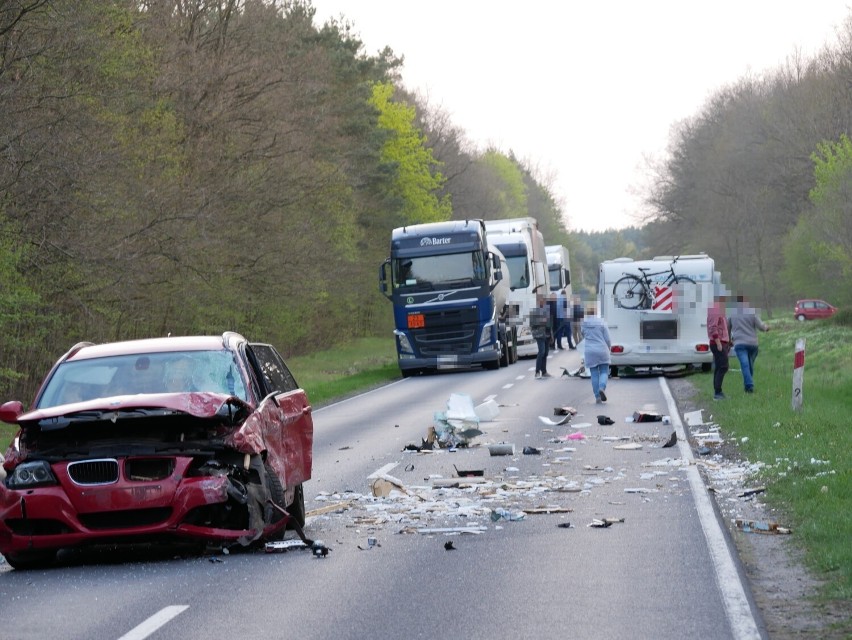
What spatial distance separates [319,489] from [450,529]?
10.4ft

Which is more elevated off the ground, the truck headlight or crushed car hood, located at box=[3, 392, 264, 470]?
crushed car hood, located at box=[3, 392, 264, 470]

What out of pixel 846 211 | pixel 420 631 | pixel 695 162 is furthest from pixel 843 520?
pixel 695 162

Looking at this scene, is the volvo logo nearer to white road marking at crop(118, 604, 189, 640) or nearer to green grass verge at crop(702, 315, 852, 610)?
green grass verge at crop(702, 315, 852, 610)

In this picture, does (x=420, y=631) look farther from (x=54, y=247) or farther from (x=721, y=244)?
(x=721, y=244)

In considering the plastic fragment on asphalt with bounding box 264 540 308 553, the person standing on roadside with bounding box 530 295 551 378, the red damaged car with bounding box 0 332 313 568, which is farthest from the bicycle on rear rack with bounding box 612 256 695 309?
the red damaged car with bounding box 0 332 313 568

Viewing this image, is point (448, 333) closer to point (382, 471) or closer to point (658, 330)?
point (658, 330)

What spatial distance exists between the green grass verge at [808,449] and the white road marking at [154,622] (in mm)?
3534

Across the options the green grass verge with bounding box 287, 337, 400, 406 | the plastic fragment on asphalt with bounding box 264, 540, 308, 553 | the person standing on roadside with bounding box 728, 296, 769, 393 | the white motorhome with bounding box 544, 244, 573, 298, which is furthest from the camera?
the white motorhome with bounding box 544, 244, 573, 298

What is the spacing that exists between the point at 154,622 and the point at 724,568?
3.44 m

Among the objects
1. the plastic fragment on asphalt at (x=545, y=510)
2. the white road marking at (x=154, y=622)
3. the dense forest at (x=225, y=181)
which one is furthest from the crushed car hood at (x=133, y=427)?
the dense forest at (x=225, y=181)

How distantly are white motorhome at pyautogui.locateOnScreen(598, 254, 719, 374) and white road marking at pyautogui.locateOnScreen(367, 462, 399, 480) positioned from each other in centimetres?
1563

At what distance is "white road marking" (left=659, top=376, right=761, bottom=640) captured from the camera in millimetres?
6676

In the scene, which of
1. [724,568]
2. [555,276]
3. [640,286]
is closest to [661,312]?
[640,286]

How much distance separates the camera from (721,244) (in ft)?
276
